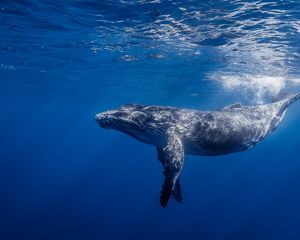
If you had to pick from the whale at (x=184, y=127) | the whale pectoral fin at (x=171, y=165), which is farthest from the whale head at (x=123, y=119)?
the whale pectoral fin at (x=171, y=165)

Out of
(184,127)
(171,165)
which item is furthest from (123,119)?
(171,165)

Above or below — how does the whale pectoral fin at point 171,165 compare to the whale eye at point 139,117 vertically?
below

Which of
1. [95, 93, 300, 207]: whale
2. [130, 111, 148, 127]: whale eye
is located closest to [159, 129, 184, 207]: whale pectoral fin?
[95, 93, 300, 207]: whale

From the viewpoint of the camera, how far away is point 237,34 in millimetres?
18344

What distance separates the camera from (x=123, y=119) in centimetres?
917

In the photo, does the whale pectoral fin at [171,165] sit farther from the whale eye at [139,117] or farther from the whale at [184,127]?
the whale eye at [139,117]

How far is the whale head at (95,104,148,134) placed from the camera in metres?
9.13

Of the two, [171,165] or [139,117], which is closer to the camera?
[171,165]

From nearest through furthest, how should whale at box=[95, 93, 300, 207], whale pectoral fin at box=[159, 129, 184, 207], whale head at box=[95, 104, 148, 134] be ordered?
1. whale pectoral fin at box=[159, 129, 184, 207]
2. whale head at box=[95, 104, 148, 134]
3. whale at box=[95, 93, 300, 207]

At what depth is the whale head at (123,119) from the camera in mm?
9133

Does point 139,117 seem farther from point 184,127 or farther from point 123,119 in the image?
point 184,127

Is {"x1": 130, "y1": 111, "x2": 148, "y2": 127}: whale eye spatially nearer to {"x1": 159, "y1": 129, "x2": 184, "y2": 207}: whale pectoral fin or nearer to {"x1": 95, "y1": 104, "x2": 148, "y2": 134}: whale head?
{"x1": 95, "y1": 104, "x2": 148, "y2": 134}: whale head

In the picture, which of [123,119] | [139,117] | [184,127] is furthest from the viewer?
[184,127]

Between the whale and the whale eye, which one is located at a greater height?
the whale eye
